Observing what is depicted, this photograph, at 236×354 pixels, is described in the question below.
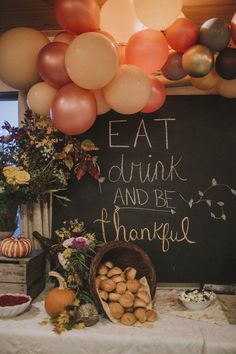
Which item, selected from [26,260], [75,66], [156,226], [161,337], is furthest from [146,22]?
[161,337]

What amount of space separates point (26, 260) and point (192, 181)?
40.2 inches

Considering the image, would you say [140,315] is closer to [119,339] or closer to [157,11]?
[119,339]

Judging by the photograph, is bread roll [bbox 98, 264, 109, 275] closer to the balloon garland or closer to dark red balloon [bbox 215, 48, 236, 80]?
the balloon garland

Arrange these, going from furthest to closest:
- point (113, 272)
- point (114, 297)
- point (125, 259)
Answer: point (125, 259)
point (113, 272)
point (114, 297)

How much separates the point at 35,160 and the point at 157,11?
99 cm

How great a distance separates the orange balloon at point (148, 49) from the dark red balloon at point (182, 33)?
41 millimetres

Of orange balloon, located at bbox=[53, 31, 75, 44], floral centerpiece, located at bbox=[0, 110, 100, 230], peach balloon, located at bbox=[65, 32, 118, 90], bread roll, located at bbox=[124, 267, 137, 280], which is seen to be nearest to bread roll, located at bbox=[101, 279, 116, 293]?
bread roll, located at bbox=[124, 267, 137, 280]

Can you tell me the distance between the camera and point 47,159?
211 cm

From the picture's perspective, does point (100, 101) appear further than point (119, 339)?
Yes

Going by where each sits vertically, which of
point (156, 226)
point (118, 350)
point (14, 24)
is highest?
point (14, 24)

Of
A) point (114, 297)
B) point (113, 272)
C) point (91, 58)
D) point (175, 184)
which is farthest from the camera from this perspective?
point (175, 184)

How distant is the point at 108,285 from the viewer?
5.98ft

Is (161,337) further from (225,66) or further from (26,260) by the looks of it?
(225,66)

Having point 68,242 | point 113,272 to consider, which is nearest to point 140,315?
point 113,272
